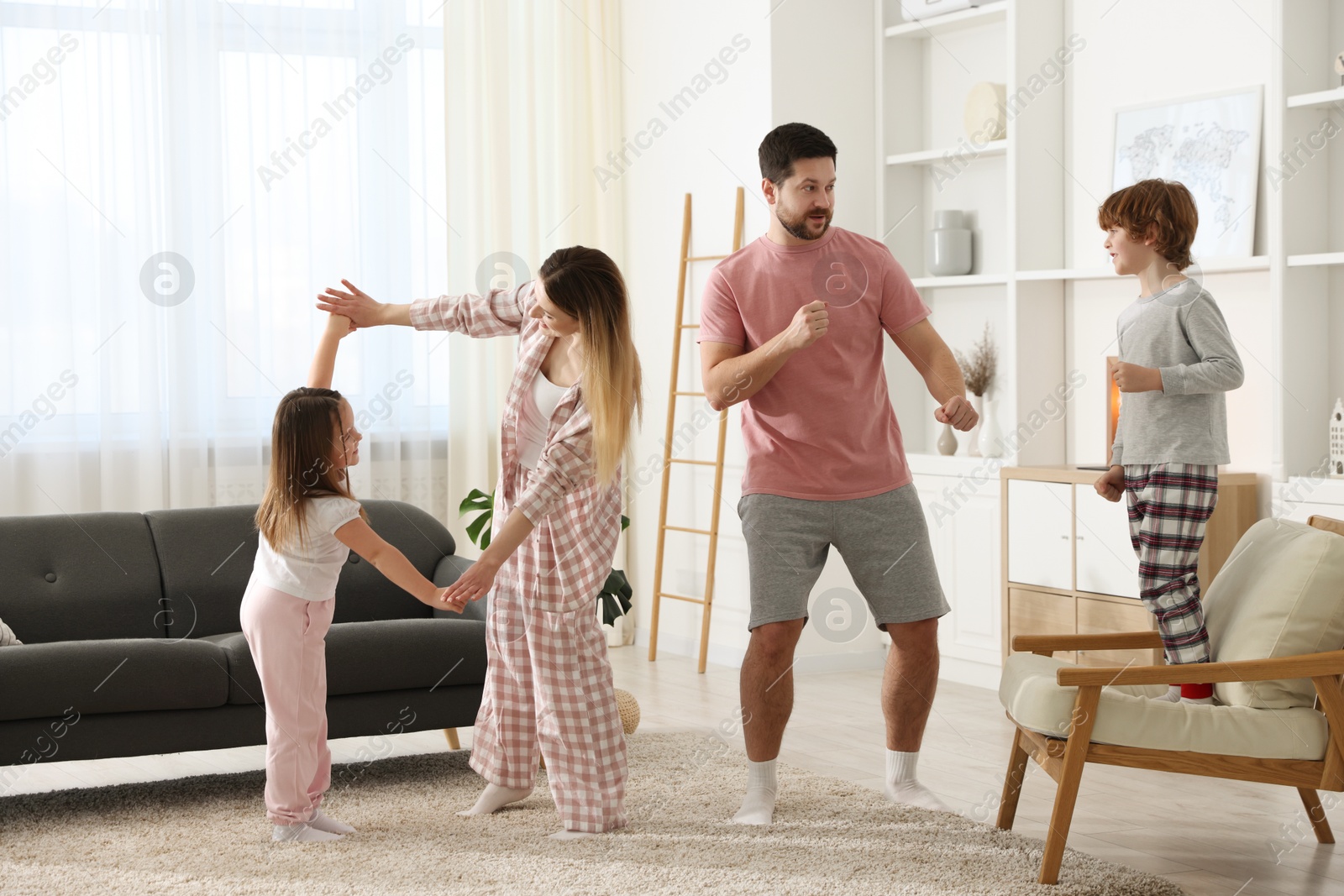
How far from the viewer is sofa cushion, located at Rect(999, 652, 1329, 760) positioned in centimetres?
276

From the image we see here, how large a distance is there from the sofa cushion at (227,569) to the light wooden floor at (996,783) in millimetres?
404

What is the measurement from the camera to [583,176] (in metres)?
6.44

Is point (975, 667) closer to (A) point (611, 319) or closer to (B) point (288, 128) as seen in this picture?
(A) point (611, 319)

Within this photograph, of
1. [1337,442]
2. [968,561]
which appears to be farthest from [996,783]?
[968,561]

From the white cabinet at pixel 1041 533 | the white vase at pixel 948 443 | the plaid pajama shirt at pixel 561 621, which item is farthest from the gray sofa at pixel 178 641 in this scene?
the white vase at pixel 948 443

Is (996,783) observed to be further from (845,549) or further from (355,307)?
(355,307)

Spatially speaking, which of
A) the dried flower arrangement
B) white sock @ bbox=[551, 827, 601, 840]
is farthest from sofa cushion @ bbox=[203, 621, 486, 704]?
the dried flower arrangement

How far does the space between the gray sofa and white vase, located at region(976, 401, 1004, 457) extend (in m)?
2.11

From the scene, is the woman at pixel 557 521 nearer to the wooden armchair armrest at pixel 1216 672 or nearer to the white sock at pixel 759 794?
the white sock at pixel 759 794

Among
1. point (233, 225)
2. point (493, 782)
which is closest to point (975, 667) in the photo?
point (493, 782)

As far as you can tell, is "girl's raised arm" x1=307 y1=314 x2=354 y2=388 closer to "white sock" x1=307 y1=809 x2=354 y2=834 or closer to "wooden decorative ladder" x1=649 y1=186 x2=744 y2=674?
"white sock" x1=307 y1=809 x2=354 y2=834

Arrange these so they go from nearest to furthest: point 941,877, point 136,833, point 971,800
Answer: point 941,877 → point 136,833 → point 971,800

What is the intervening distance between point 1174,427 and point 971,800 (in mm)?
1049

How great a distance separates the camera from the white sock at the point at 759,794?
130 inches
